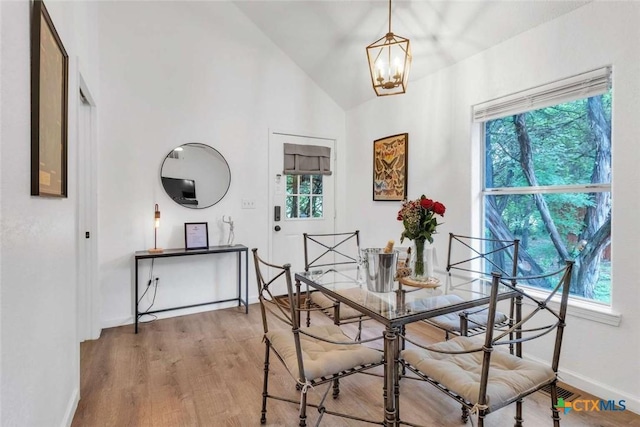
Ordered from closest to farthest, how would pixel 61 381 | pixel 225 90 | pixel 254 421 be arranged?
pixel 61 381
pixel 254 421
pixel 225 90

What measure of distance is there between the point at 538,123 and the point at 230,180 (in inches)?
116

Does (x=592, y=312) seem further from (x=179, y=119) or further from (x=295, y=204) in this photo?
(x=179, y=119)

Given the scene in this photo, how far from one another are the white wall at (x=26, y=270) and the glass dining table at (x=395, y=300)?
120 centimetres

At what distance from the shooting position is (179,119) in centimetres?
342

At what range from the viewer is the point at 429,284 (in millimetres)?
1849

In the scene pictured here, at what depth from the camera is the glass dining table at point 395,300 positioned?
1.38m

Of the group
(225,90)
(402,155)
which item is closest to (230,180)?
(225,90)

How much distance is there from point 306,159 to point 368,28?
1637 millimetres

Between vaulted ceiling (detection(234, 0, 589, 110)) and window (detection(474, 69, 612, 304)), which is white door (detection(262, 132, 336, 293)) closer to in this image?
vaulted ceiling (detection(234, 0, 589, 110))

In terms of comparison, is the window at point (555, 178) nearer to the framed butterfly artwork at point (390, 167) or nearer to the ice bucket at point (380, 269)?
the framed butterfly artwork at point (390, 167)

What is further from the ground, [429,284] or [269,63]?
[269,63]

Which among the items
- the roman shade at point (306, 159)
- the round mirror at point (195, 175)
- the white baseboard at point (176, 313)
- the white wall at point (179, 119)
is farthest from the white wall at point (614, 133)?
the white baseboard at point (176, 313)

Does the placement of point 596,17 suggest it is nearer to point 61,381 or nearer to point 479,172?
point 479,172

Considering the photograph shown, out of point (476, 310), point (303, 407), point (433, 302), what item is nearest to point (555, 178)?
point (476, 310)
